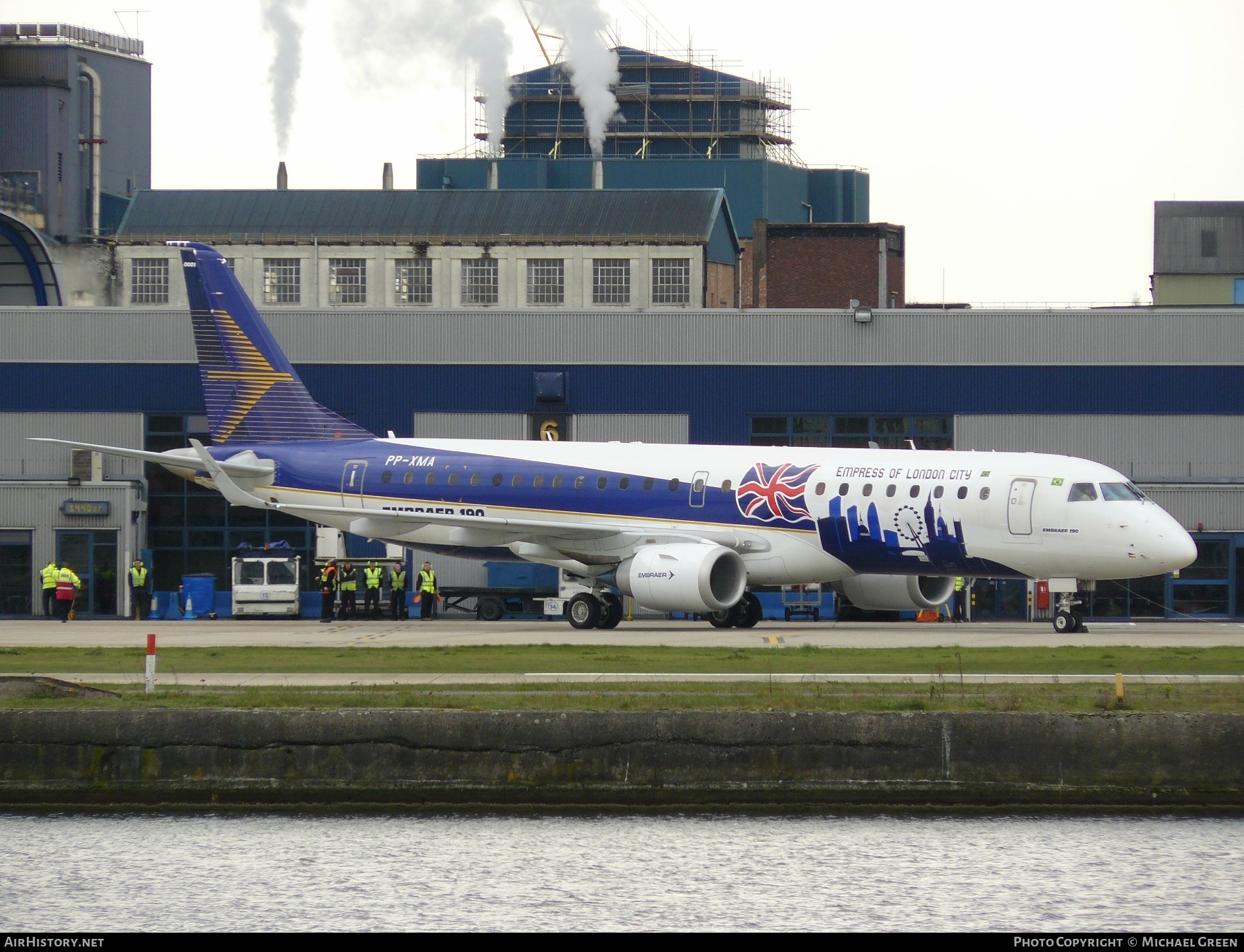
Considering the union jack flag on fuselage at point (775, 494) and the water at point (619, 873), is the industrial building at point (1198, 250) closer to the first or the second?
the union jack flag on fuselage at point (775, 494)

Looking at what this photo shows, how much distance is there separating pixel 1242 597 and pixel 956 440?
9.39 metres

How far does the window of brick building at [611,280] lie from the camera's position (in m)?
82.1

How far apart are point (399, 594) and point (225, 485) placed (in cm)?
787

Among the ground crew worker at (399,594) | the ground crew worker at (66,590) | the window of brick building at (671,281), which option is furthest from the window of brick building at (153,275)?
the ground crew worker at (399,594)

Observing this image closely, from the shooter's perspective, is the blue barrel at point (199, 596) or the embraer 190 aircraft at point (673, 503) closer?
the embraer 190 aircraft at point (673, 503)

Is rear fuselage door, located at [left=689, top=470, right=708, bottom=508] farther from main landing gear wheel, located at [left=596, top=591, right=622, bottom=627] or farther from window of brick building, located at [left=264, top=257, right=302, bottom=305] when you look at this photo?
window of brick building, located at [left=264, top=257, right=302, bottom=305]

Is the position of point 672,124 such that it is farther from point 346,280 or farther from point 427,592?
point 427,592

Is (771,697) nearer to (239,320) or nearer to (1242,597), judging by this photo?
(239,320)

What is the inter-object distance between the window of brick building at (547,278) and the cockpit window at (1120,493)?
159ft

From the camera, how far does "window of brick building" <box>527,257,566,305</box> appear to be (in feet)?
270

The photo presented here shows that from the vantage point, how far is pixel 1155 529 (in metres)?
35.6

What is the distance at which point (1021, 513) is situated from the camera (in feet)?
119
